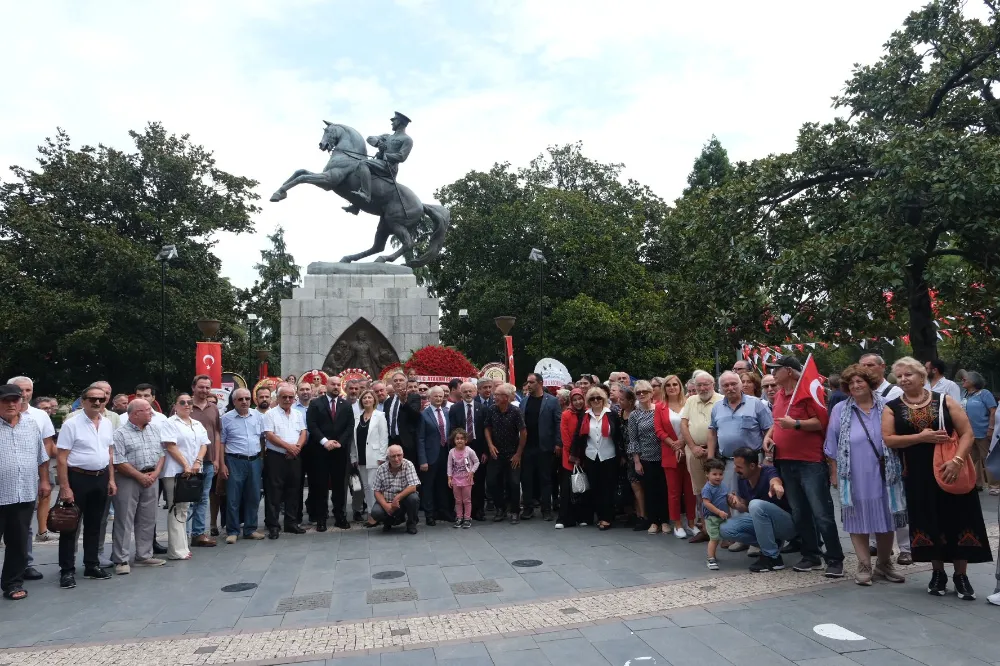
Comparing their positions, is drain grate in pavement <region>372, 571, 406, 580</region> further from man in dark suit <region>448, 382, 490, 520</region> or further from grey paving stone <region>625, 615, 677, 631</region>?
man in dark suit <region>448, 382, 490, 520</region>

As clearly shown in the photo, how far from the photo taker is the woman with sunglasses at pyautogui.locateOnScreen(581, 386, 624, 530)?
28.0 ft

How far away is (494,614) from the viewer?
5191 millimetres

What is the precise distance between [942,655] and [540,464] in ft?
18.1

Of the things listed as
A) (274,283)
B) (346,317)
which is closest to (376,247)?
(346,317)

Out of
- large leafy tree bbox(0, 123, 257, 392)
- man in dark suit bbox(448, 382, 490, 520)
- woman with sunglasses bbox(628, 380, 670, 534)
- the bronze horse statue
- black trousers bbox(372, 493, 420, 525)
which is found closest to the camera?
woman with sunglasses bbox(628, 380, 670, 534)

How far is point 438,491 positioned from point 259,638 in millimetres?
4601

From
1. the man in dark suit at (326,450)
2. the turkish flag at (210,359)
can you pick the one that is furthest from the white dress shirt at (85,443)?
the turkish flag at (210,359)

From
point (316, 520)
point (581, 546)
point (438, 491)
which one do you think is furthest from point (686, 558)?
point (316, 520)

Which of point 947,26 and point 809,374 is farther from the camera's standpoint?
point 947,26

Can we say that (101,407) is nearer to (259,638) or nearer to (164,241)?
(259,638)

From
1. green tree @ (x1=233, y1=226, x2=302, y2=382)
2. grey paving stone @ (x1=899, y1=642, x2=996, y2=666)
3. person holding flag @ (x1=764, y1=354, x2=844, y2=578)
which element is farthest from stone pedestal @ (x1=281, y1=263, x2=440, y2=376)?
green tree @ (x1=233, y1=226, x2=302, y2=382)

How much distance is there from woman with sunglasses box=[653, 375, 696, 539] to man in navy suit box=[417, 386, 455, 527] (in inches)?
110

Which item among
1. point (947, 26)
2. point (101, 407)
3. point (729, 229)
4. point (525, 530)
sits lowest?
Answer: point (525, 530)

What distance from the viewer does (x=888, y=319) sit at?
12.9 m
